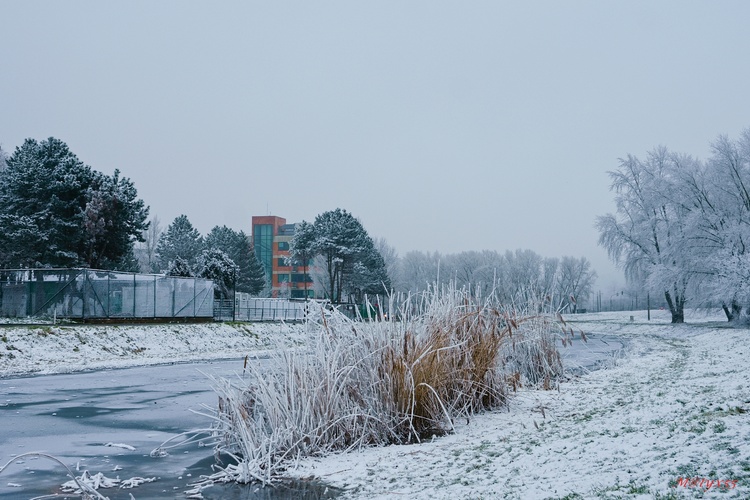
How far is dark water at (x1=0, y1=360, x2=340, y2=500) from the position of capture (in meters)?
5.05

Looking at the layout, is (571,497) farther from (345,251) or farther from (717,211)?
(345,251)

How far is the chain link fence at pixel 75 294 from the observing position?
23.6 meters

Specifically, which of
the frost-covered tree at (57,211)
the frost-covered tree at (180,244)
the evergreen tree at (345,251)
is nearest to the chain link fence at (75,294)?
the frost-covered tree at (57,211)

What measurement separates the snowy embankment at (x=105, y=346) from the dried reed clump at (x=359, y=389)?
6.24 meters

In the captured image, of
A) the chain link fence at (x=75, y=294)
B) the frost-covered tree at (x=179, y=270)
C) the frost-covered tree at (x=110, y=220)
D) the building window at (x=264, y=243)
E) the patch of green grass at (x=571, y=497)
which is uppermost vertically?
the building window at (x=264, y=243)

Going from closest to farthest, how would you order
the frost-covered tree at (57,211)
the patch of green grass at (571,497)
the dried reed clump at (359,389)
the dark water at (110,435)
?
the patch of green grass at (571,497) < the dark water at (110,435) < the dried reed clump at (359,389) < the frost-covered tree at (57,211)

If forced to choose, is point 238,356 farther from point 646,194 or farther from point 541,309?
point 646,194

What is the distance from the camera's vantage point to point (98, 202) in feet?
110

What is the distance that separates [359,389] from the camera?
654cm

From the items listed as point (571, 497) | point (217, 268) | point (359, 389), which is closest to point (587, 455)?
point (571, 497)

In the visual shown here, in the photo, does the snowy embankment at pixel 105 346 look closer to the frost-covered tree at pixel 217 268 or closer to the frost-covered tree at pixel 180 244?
the frost-covered tree at pixel 217 268

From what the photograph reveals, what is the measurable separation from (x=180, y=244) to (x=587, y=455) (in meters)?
63.2

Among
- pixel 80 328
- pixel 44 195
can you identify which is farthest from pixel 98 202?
pixel 80 328

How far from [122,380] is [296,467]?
9.19 m
